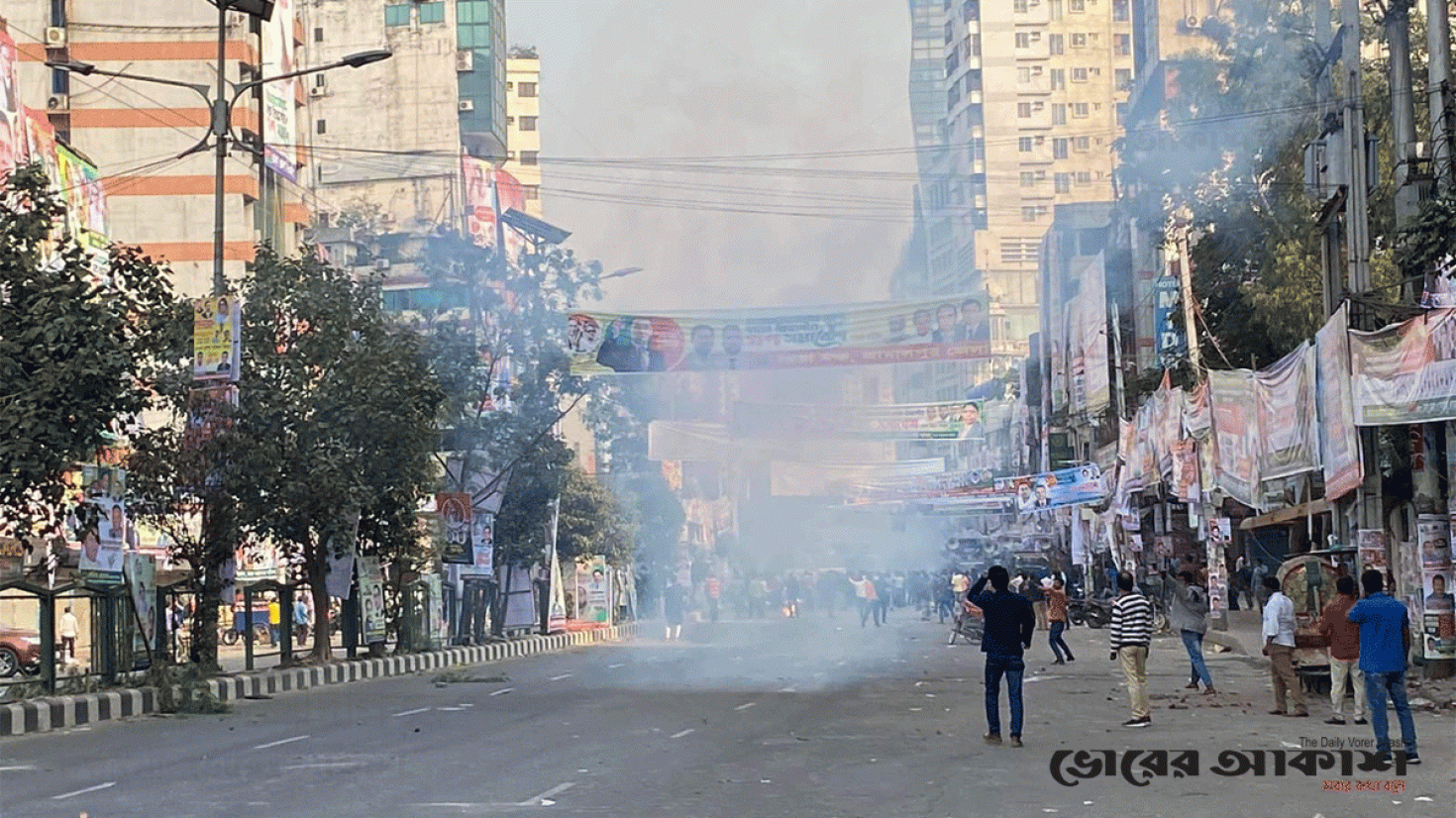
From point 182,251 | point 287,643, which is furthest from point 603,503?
point 287,643

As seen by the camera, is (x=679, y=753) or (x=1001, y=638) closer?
(x=679, y=753)

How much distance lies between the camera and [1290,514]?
42188mm

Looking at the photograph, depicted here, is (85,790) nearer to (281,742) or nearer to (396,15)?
(281,742)

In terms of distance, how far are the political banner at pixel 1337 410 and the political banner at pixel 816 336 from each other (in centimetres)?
1518

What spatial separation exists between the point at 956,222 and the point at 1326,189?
480 feet

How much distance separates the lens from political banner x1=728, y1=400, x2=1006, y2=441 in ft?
135

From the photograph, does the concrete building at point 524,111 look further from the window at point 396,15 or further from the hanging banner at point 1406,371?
the hanging banner at point 1406,371

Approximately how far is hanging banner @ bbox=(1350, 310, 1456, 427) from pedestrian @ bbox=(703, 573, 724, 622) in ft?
139

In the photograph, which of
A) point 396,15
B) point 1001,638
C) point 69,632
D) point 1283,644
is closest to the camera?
point 1001,638

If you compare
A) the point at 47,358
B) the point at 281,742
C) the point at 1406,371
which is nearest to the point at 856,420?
the point at 1406,371

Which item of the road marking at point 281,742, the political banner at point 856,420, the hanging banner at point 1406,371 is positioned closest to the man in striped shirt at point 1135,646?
the hanging banner at point 1406,371

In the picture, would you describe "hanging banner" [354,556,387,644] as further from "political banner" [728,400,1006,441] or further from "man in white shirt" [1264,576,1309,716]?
"man in white shirt" [1264,576,1309,716]

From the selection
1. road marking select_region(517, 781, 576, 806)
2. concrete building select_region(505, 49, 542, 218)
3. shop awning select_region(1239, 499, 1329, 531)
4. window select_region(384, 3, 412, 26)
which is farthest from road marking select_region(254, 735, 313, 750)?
concrete building select_region(505, 49, 542, 218)

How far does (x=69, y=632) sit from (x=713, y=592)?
95.2ft
